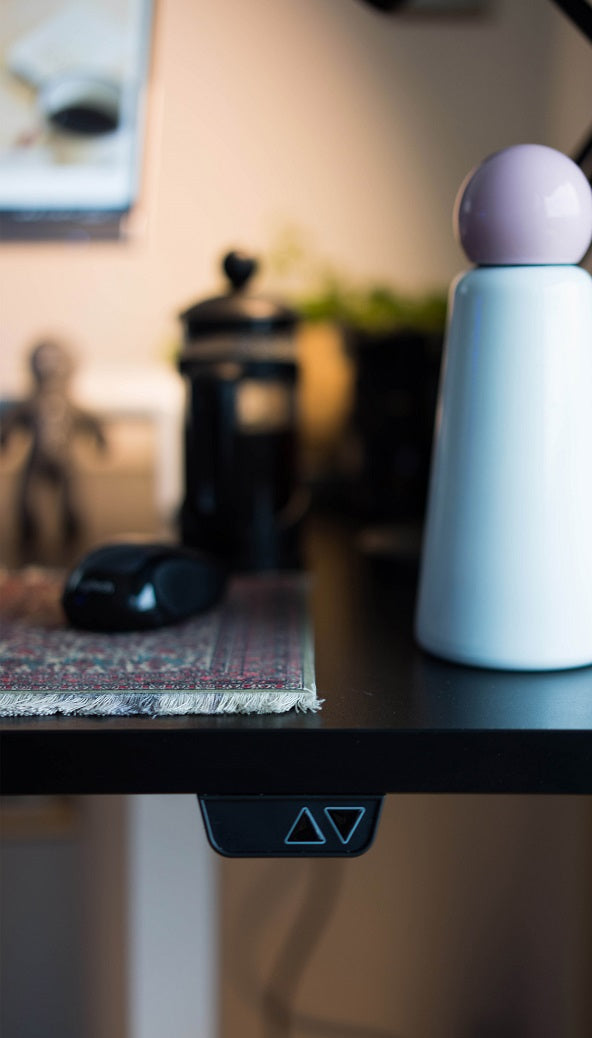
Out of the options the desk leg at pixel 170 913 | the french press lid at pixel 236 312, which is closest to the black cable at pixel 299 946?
the desk leg at pixel 170 913

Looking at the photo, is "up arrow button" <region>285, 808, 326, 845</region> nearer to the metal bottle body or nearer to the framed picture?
the metal bottle body

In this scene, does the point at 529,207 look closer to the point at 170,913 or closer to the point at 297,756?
the point at 297,756

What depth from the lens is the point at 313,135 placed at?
1314mm

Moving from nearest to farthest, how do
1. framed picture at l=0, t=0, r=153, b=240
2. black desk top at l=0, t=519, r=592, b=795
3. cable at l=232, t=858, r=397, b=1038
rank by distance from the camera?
black desk top at l=0, t=519, r=592, b=795
framed picture at l=0, t=0, r=153, b=240
cable at l=232, t=858, r=397, b=1038

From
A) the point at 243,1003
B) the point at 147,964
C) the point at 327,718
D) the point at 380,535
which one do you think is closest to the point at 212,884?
the point at 147,964

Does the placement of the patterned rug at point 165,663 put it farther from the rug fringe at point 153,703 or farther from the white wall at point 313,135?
the white wall at point 313,135

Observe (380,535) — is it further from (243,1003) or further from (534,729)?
(243,1003)

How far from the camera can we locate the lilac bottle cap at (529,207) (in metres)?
0.51

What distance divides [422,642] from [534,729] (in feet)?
0.47

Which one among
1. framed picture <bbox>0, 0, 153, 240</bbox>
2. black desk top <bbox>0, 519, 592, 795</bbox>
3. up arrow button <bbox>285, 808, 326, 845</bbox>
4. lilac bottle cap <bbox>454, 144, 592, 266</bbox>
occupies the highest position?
framed picture <bbox>0, 0, 153, 240</bbox>

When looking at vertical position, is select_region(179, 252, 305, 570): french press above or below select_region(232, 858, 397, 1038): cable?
above

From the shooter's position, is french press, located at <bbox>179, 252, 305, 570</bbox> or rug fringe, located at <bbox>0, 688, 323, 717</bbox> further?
french press, located at <bbox>179, 252, 305, 570</bbox>

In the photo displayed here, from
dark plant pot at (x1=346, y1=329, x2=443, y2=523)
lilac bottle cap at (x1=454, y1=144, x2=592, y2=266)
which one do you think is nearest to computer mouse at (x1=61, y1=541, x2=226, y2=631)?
lilac bottle cap at (x1=454, y1=144, x2=592, y2=266)

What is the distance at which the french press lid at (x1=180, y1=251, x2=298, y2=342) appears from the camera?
84 centimetres
